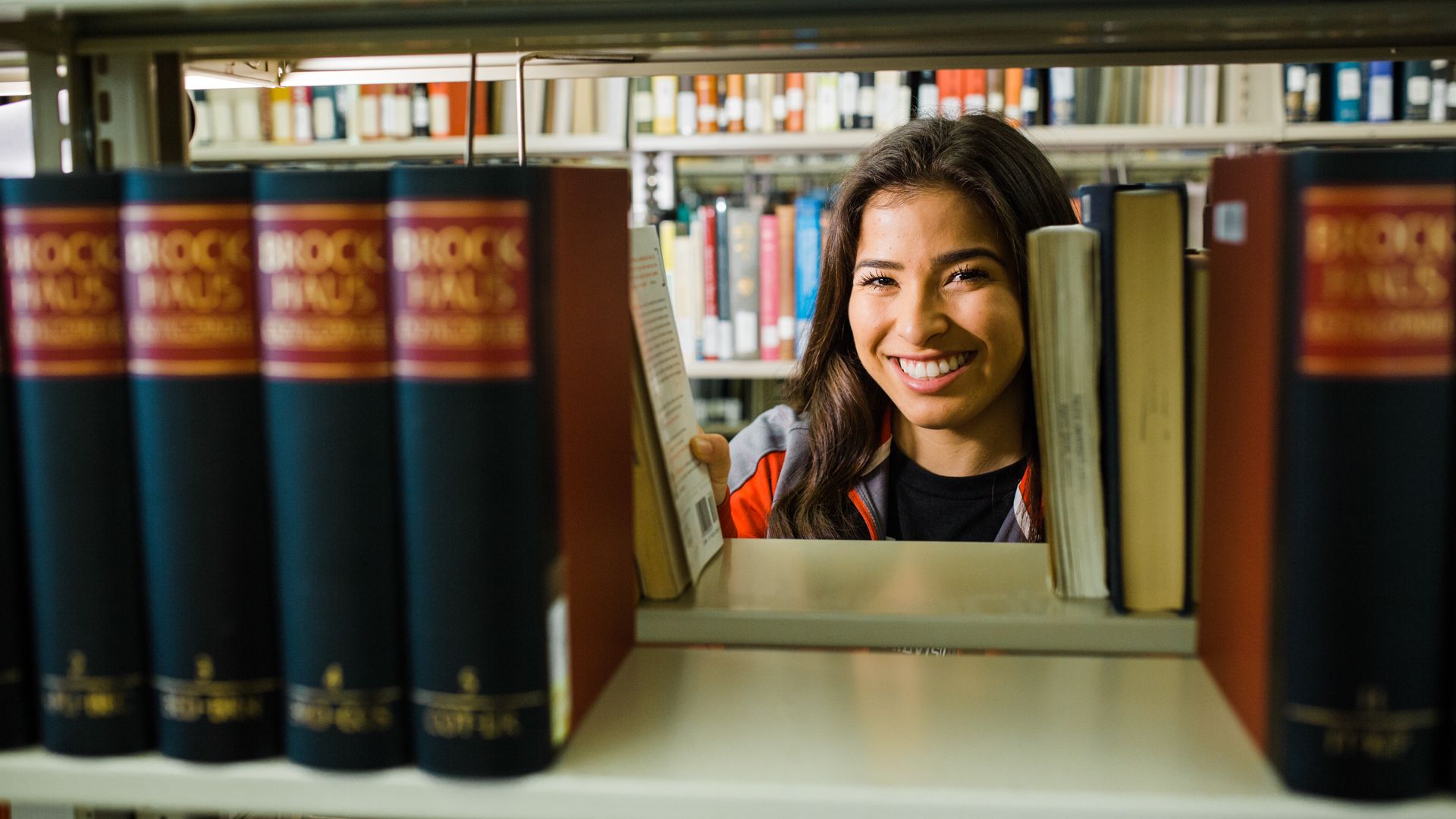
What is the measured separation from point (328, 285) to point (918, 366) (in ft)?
3.42

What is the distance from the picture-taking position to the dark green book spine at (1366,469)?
1.57ft

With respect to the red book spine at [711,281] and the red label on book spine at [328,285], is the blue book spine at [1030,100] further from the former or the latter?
the red label on book spine at [328,285]

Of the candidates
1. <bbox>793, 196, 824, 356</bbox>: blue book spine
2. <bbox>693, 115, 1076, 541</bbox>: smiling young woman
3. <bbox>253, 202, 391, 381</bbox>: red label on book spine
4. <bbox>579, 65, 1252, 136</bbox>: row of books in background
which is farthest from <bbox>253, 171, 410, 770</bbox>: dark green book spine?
<bbox>579, 65, 1252, 136</bbox>: row of books in background

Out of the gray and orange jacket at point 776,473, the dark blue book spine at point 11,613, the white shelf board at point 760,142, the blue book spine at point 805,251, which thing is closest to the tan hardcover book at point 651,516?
the dark blue book spine at point 11,613

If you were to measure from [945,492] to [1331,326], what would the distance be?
3.82 feet

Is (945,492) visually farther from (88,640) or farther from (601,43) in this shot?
(88,640)

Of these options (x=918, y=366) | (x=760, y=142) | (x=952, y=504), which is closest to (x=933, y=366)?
(x=918, y=366)

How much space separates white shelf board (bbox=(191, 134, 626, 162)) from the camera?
2.55m

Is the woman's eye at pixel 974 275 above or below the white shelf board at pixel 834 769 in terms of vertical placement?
above

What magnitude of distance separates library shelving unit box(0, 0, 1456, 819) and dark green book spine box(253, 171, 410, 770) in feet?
0.11

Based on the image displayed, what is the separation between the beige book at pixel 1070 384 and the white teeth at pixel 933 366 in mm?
719

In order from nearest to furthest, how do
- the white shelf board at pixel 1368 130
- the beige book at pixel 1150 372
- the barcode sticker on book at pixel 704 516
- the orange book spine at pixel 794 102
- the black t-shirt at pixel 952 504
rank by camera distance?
the beige book at pixel 1150 372, the barcode sticker on book at pixel 704 516, the black t-shirt at pixel 952 504, the white shelf board at pixel 1368 130, the orange book spine at pixel 794 102

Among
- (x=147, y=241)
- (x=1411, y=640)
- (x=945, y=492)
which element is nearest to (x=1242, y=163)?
(x=1411, y=640)

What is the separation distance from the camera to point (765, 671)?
695 mm
